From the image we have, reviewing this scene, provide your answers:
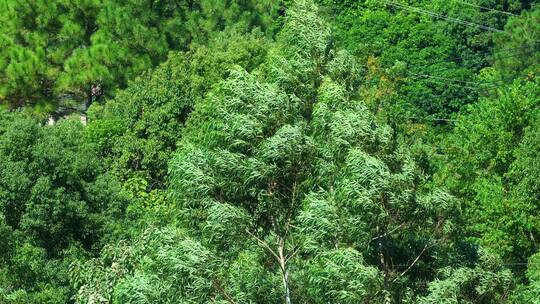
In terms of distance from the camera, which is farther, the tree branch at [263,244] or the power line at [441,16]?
the power line at [441,16]

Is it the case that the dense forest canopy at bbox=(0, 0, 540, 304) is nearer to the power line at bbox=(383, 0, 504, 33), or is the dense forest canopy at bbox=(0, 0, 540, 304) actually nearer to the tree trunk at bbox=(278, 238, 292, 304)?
the tree trunk at bbox=(278, 238, 292, 304)

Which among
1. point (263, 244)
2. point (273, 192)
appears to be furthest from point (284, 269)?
point (273, 192)

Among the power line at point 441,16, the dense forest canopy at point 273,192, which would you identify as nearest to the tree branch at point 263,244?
Answer: the dense forest canopy at point 273,192

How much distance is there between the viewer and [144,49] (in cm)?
6372

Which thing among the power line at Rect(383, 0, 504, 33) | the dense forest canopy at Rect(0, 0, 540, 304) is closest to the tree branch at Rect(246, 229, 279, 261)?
the dense forest canopy at Rect(0, 0, 540, 304)

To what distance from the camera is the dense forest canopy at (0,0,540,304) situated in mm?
28266

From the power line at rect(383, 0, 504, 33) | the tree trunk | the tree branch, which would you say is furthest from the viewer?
the power line at rect(383, 0, 504, 33)

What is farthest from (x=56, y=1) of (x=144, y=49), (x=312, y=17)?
(x=312, y=17)

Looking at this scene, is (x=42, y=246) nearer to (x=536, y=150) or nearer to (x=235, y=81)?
(x=235, y=81)

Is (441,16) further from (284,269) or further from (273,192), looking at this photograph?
(284,269)

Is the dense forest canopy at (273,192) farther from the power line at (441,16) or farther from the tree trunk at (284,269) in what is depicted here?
the power line at (441,16)

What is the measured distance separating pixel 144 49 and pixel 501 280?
115 feet

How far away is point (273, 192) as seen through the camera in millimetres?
28969

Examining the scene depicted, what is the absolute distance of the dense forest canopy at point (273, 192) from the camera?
28266 mm
